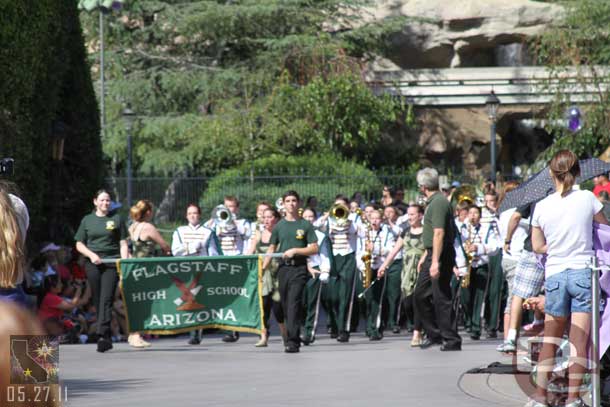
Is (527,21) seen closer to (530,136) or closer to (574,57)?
(530,136)

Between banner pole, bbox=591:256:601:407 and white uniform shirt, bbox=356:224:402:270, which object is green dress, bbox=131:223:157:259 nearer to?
white uniform shirt, bbox=356:224:402:270

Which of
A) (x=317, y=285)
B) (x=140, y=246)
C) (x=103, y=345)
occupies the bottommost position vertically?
(x=103, y=345)

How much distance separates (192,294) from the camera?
633 inches

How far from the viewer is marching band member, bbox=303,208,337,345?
16.1 metres

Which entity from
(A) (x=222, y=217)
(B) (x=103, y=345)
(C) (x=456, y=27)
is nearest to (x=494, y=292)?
(A) (x=222, y=217)

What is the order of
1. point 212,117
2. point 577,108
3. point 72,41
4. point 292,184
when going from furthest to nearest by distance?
point 212,117 < point 577,108 < point 292,184 < point 72,41

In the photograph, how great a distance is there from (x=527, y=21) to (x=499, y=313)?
2921cm

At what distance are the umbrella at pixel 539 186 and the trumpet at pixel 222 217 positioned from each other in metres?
6.41

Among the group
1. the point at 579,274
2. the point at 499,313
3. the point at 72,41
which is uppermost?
the point at 72,41

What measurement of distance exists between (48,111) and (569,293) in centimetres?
1120

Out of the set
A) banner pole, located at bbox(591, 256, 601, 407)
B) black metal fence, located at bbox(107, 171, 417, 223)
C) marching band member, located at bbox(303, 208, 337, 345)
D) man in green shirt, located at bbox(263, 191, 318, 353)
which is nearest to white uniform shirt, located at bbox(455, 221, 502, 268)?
marching band member, located at bbox(303, 208, 337, 345)

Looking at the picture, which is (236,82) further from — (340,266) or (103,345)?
(103,345)

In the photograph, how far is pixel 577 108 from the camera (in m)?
35.8

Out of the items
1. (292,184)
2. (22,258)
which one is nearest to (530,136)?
(292,184)
